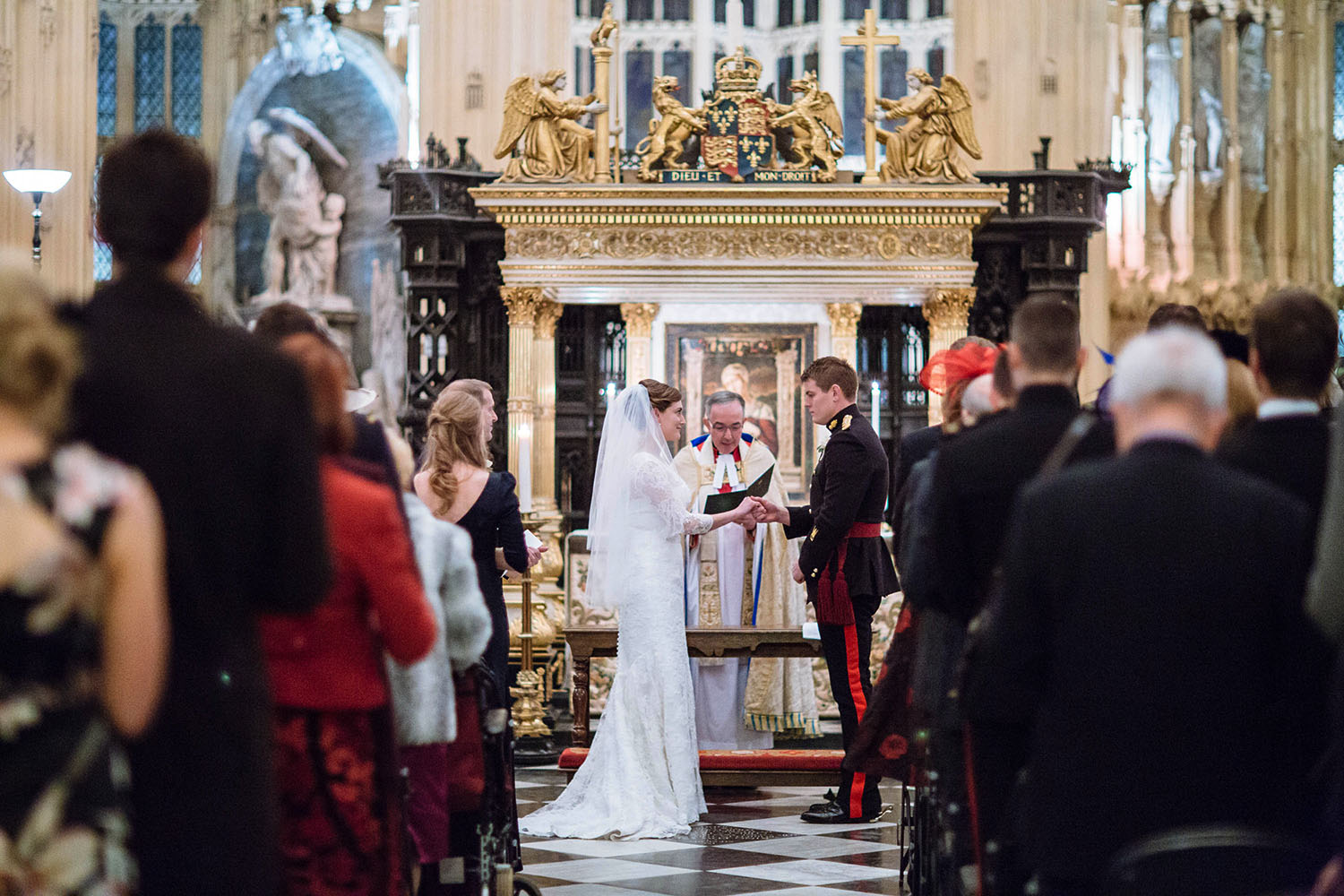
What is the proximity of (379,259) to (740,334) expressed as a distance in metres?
7.93

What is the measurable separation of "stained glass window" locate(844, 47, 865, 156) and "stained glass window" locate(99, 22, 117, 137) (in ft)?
38.1

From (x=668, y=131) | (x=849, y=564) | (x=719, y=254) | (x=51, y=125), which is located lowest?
(x=849, y=564)

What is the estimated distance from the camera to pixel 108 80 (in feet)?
80.7

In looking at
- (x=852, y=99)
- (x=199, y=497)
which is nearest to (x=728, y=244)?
(x=199, y=497)

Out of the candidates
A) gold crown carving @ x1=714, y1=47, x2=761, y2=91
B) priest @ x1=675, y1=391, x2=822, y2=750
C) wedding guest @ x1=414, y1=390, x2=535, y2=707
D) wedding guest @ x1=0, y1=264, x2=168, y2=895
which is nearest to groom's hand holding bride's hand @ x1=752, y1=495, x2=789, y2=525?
priest @ x1=675, y1=391, x2=822, y2=750

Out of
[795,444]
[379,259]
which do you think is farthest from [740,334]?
[379,259]

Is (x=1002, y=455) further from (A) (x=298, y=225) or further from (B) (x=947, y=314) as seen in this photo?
(A) (x=298, y=225)

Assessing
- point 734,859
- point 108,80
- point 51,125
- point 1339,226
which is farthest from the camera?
point 108,80

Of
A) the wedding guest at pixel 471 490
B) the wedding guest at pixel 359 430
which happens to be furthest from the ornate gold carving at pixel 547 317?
the wedding guest at pixel 359 430

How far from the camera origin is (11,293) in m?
2.31

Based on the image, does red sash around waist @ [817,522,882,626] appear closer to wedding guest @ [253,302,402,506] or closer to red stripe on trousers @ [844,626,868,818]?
red stripe on trousers @ [844,626,868,818]

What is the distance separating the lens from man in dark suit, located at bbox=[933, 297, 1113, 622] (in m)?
3.74

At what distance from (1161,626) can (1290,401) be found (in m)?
0.97

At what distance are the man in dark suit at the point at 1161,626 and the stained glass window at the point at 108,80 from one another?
23596 millimetres
